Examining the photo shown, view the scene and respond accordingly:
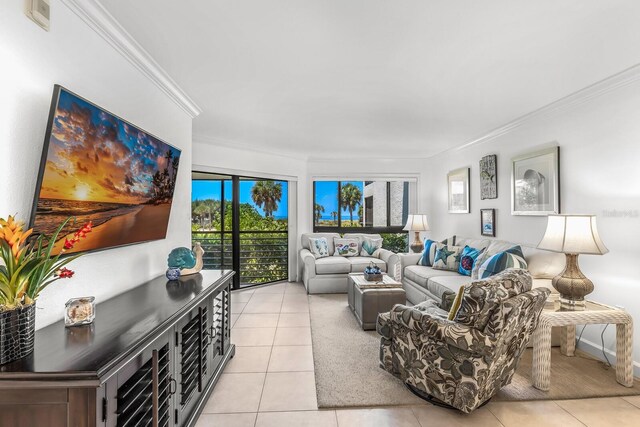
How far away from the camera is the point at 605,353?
9.34ft

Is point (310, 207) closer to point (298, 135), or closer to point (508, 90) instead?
point (298, 135)

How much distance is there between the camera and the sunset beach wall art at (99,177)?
1.42 metres

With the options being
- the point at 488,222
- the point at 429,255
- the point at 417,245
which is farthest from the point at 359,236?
the point at 488,222

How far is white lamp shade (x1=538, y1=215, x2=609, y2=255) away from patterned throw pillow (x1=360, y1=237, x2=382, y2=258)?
3283 mm

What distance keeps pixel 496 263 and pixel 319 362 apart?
2.06 m

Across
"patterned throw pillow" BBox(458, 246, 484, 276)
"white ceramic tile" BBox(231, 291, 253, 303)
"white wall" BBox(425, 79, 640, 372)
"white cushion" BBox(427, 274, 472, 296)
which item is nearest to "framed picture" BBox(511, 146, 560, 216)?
"white wall" BBox(425, 79, 640, 372)

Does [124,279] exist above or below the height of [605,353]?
above

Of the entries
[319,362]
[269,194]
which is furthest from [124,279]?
[269,194]

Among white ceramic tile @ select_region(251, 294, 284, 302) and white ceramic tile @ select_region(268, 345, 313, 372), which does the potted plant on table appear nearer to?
white ceramic tile @ select_region(268, 345, 313, 372)

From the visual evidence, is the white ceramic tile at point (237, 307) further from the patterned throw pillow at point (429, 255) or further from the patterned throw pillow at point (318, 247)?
the patterned throw pillow at point (429, 255)

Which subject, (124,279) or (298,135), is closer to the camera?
(124,279)

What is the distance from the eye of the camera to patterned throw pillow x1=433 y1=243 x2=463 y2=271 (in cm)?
435

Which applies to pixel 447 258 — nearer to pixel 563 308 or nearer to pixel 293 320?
pixel 563 308

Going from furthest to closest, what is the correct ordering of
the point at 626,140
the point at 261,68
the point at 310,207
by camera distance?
the point at 310,207 → the point at 626,140 → the point at 261,68
